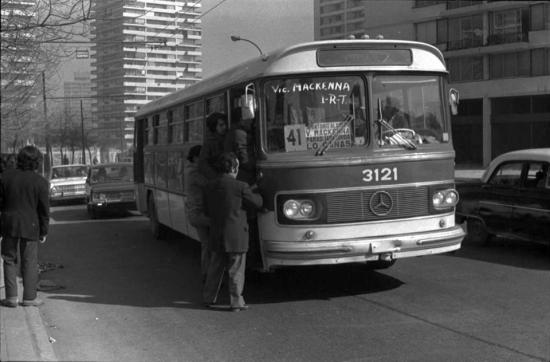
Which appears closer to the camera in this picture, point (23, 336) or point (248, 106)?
point (23, 336)

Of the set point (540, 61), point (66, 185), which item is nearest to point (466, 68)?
point (540, 61)

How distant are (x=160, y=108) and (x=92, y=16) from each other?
2991 mm


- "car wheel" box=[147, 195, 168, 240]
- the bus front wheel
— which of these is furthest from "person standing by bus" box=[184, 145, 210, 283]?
"car wheel" box=[147, 195, 168, 240]

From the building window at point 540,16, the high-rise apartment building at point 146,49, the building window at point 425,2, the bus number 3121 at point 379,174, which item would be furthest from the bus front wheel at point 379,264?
the building window at point 425,2

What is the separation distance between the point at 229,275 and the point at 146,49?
534 inches

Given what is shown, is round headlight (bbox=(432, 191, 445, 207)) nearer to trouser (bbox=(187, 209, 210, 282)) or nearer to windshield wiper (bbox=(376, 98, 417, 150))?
windshield wiper (bbox=(376, 98, 417, 150))

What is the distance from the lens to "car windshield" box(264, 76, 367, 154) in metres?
7.65

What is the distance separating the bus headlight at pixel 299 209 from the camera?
7.52 metres

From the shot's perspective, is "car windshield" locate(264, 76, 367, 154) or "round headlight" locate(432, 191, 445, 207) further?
"round headlight" locate(432, 191, 445, 207)

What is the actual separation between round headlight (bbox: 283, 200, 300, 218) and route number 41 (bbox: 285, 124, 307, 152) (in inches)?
23.9

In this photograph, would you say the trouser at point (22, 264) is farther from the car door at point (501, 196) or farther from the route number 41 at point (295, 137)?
the car door at point (501, 196)

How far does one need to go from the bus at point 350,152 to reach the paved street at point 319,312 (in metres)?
0.68

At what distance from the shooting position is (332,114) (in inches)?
304

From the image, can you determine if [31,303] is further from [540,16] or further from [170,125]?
[540,16]
